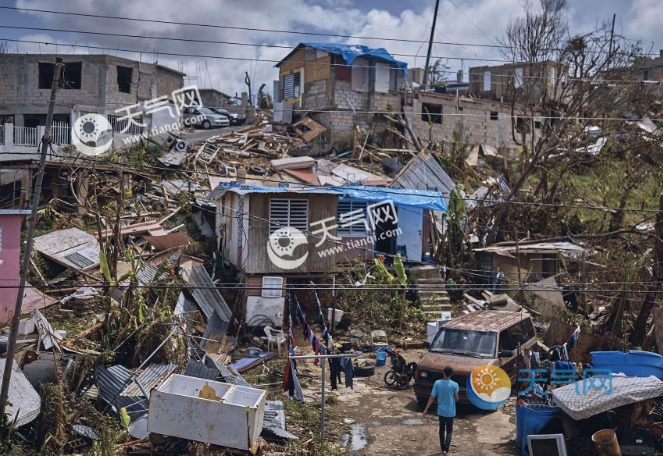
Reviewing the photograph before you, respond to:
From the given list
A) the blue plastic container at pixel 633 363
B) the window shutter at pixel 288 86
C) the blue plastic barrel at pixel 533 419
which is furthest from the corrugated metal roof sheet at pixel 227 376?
the window shutter at pixel 288 86

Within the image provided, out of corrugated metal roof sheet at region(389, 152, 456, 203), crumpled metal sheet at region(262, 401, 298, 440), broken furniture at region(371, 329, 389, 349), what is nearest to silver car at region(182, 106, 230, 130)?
corrugated metal roof sheet at region(389, 152, 456, 203)

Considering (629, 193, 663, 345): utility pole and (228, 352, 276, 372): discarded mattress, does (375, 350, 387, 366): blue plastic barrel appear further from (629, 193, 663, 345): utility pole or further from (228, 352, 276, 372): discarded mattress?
(629, 193, 663, 345): utility pole

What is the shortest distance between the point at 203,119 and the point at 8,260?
21.8 m

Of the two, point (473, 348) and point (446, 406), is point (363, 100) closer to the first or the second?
point (473, 348)

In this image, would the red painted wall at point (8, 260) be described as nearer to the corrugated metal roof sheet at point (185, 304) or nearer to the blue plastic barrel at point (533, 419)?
the corrugated metal roof sheet at point (185, 304)

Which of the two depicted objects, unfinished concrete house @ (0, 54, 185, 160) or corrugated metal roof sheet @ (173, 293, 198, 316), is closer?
corrugated metal roof sheet @ (173, 293, 198, 316)

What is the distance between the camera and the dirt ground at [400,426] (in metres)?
10.8

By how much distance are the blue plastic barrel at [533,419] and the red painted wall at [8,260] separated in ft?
42.5

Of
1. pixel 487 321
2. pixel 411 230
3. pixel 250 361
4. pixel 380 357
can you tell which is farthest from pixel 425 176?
pixel 250 361

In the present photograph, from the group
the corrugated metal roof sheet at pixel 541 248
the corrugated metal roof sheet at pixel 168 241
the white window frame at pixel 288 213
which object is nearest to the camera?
the white window frame at pixel 288 213

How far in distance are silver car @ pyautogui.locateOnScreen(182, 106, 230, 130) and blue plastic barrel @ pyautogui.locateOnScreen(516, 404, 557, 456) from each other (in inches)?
1170

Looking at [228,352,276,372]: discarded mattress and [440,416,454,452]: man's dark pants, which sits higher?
[440,416,454,452]: man's dark pants

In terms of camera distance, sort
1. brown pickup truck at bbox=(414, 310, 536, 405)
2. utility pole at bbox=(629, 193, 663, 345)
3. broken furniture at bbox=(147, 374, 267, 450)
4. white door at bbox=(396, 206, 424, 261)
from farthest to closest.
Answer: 1. white door at bbox=(396, 206, 424, 261)
2. utility pole at bbox=(629, 193, 663, 345)
3. brown pickup truck at bbox=(414, 310, 536, 405)
4. broken furniture at bbox=(147, 374, 267, 450)

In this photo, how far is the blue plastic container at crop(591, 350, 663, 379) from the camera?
36.0ft
